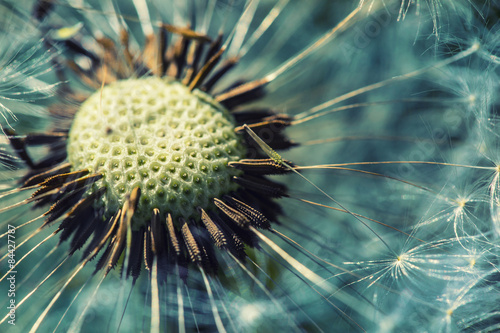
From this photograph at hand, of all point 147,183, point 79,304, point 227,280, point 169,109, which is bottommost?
point 79,304

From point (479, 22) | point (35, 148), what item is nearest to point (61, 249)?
point (35, 148)

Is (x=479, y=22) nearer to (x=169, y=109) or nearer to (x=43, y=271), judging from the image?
(x=169, y=109)

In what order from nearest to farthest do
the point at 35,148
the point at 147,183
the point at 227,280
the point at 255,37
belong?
the point at 147,183 < the point at 227,280 < the point at 35,148 < the point at 255,37

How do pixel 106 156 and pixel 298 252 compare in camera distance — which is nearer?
pixel 106 156

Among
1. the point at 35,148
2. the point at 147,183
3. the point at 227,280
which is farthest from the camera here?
the point at 35,148

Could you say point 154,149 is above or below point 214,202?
above
